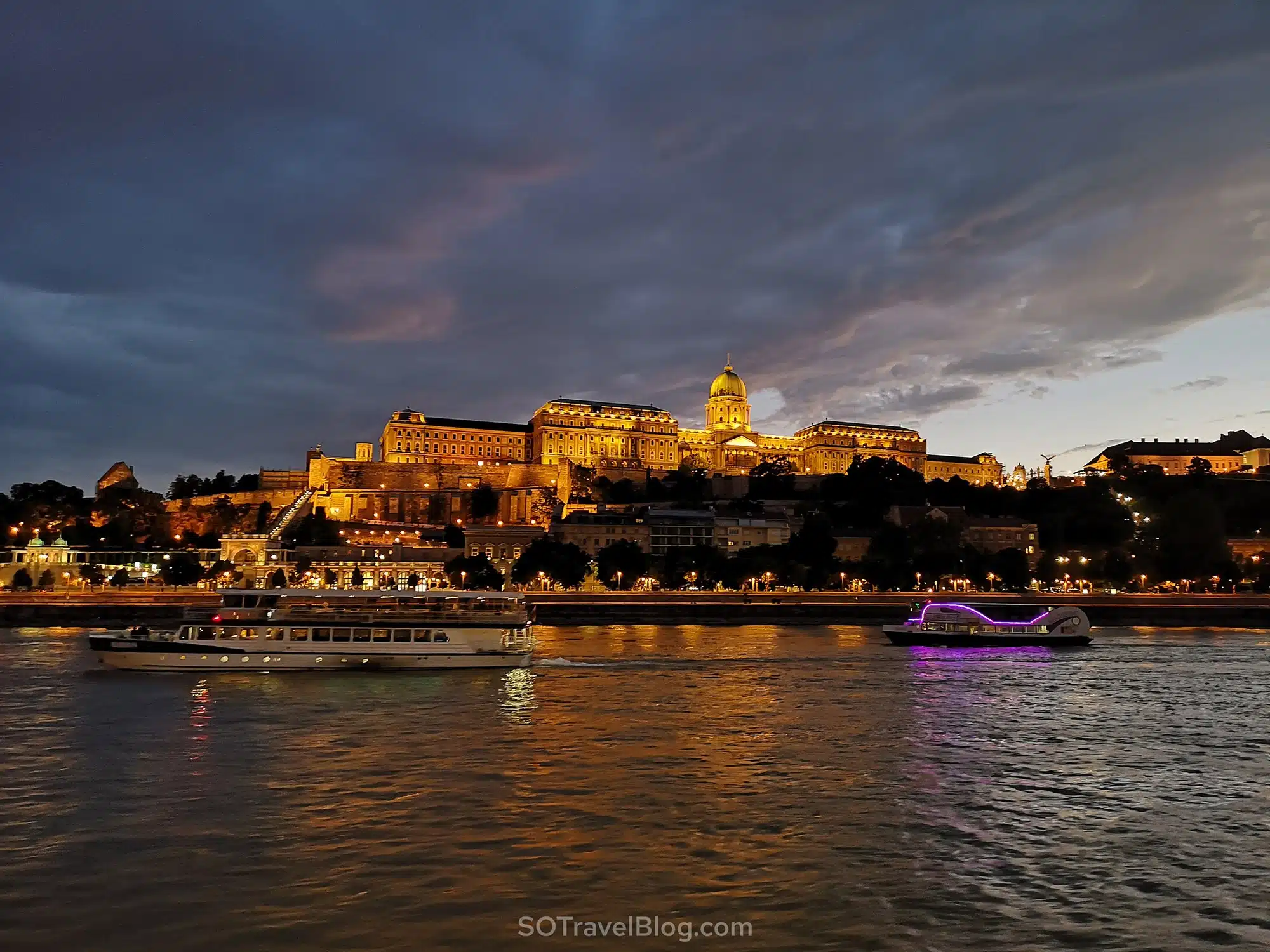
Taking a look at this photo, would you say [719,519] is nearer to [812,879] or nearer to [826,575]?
[826,575]

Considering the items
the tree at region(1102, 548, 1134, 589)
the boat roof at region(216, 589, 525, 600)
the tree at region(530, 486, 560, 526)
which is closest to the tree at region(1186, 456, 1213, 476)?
the tree at region(1102, 548, 1134, 589)

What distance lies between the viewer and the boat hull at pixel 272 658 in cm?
3095

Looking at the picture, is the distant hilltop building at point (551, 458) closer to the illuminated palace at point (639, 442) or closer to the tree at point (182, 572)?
the illuminated palace at point (639, 442)

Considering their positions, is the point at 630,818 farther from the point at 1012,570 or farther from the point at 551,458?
the point at 551,458

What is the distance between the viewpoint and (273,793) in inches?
571

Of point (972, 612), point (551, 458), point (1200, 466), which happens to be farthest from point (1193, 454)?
point (972, 612)

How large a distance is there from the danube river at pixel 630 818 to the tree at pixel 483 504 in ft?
294

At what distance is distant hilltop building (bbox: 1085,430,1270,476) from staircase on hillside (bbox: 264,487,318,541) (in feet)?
337

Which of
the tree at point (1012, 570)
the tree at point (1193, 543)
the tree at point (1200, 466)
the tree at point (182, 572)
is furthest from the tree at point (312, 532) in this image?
the tree at point (1200, 466)

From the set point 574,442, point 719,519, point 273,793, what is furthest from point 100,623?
point 574,442

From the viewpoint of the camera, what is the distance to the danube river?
945 centimetres

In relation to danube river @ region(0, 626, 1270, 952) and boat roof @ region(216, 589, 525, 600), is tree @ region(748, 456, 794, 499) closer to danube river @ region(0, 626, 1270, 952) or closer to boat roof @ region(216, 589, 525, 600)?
boat roof @ region(216, 589, 525, 600)

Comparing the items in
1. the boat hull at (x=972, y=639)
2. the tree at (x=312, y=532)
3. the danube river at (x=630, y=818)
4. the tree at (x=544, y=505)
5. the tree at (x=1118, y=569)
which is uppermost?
the tree at (x=544, y=505)

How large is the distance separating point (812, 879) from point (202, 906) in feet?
20.0
